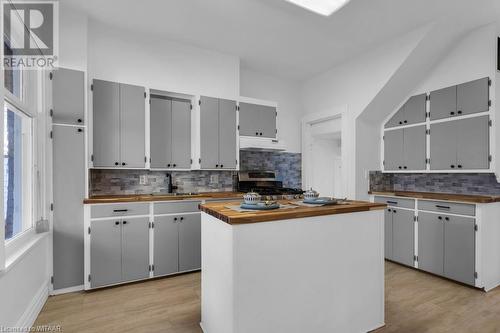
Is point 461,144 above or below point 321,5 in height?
below

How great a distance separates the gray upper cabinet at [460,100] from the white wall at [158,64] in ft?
8.98

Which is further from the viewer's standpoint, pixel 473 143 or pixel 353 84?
pixel 353 84

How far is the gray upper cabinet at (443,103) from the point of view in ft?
11.0

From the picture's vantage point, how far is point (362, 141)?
4.03 meters

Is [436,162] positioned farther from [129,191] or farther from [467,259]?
[129,191]

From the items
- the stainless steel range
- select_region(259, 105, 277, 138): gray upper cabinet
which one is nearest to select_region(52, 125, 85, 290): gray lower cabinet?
the stainless steel range

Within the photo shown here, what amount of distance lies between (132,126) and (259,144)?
69.5 inches

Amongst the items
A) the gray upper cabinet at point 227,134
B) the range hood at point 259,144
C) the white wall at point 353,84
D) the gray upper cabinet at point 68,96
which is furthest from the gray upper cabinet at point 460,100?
the gray upper cabinet at point 68,96

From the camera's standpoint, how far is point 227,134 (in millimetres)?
3826

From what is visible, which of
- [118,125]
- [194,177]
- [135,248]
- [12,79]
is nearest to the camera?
[12,79]

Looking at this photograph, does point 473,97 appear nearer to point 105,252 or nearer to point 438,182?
point 438,182

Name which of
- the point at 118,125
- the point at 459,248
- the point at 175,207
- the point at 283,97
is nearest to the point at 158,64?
the point at 118,125

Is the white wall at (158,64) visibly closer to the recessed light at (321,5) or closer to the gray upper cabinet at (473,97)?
the recessed light at (321,5)

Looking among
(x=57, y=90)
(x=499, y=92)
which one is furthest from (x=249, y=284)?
(x=499, y=92)
